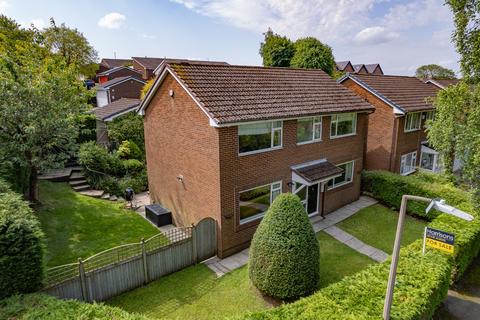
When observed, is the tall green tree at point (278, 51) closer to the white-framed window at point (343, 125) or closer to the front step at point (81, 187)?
the white-framed window at point (343, 125)

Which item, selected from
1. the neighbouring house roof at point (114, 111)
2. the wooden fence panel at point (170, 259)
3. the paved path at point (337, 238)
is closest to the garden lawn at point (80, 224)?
the wooden fence panel at point (170, 259)

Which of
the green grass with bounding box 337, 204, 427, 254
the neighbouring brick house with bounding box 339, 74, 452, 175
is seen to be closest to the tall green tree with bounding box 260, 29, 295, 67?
the neighbouring brick house with bounding box 339, 74, 452, 175

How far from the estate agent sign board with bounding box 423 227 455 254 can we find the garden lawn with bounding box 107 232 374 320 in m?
3.27

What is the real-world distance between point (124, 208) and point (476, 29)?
57.0ft

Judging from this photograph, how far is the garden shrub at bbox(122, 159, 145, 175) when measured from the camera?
19.5m

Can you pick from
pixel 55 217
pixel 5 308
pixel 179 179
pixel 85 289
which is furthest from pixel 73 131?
pixel 5 308

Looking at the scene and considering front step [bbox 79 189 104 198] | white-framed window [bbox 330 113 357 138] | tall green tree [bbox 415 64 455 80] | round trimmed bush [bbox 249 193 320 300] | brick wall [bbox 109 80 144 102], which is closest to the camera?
round trimmed bush [bbox 249 193 320 300]

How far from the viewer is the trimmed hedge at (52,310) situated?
638 cm

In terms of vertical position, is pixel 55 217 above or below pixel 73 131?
below

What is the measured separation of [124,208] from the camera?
1620 centimetres

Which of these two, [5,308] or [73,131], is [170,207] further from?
[5,308]

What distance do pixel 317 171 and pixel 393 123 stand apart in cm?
931

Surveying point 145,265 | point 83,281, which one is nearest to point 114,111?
point 145,265

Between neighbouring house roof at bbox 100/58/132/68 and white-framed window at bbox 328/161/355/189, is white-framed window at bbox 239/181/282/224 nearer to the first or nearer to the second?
white-framed window at bbox 328/161/355/189
